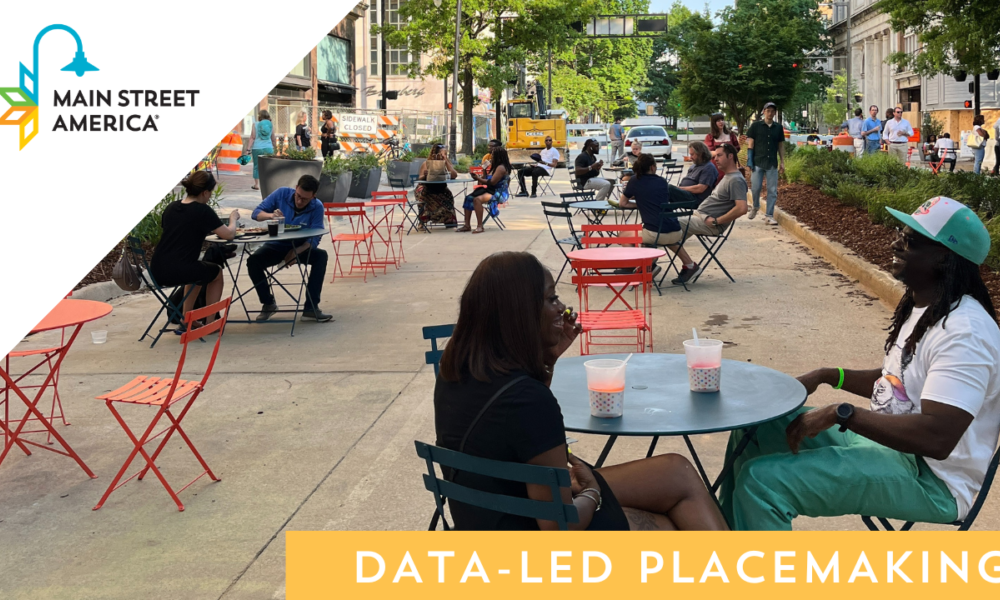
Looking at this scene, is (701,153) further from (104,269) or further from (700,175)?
(104,269)

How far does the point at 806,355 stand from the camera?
753 centimetres

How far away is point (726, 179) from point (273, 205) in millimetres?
4889

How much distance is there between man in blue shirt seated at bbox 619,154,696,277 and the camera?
1055cm

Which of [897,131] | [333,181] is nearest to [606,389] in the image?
[333,181]

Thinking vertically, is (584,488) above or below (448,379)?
below

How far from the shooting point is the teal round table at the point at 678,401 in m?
3.16

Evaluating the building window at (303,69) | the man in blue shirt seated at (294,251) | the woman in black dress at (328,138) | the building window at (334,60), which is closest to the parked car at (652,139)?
the building window at (303,69)

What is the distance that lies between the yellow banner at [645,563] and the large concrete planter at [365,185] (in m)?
19.3

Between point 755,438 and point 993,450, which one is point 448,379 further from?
point 993,450

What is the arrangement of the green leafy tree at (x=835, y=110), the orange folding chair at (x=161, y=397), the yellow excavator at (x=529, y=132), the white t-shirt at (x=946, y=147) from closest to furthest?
1. the orange folding chair at (x=161, y=397)
2. the white t-shirt at (x=946, y=147)
3. the yellow excavator at (x=529, y=132)
4. the green leafy tree at (x=835, y=110)

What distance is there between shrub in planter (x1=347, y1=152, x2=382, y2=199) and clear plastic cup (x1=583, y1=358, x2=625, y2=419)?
18.5 meters

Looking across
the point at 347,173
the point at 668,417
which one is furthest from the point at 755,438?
the point at 347,173

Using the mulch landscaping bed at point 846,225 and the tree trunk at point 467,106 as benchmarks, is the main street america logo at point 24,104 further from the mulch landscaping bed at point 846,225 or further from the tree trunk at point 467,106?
the tree trunk at point 467,106

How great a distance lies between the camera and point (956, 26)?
532 inches
